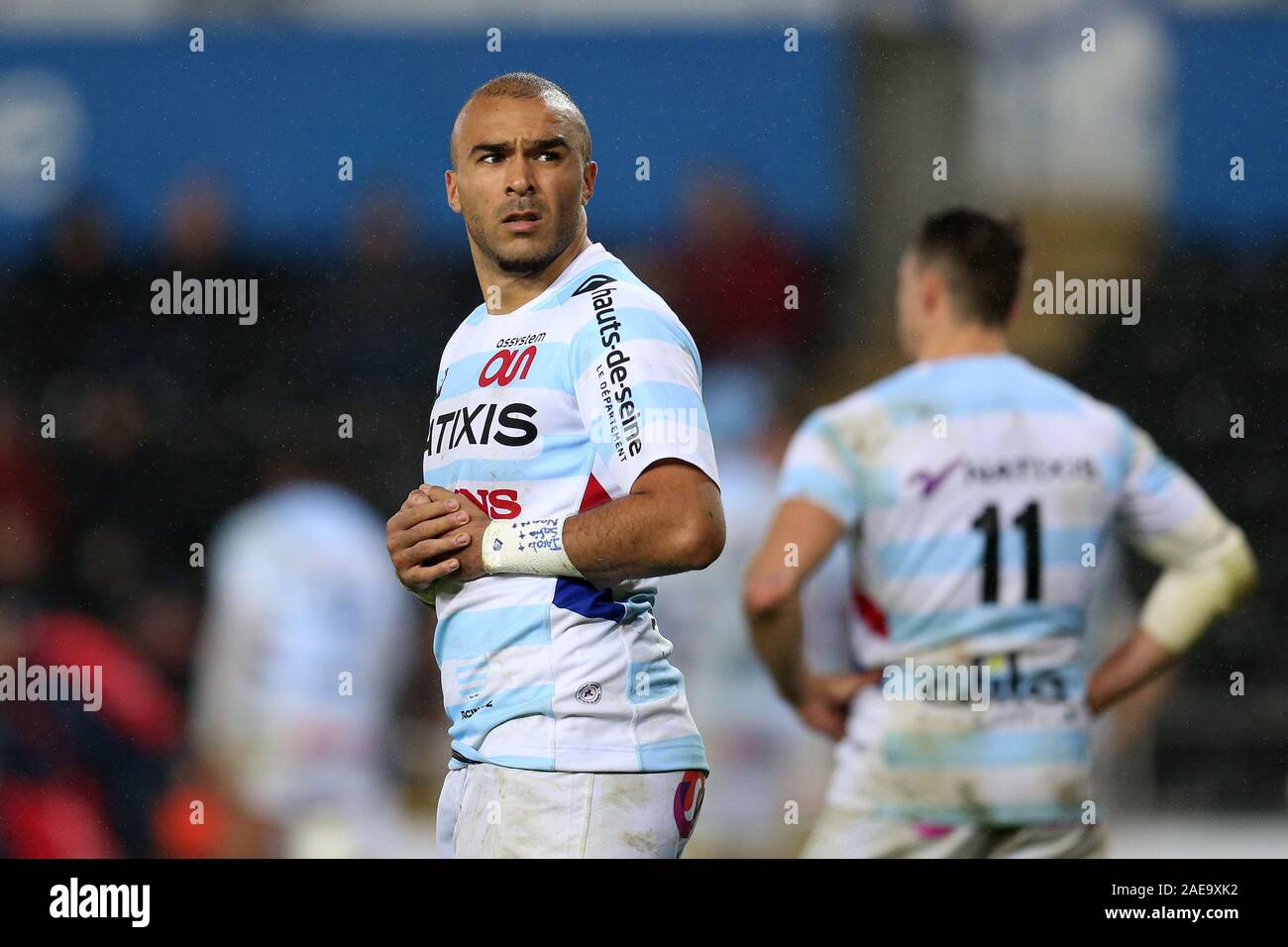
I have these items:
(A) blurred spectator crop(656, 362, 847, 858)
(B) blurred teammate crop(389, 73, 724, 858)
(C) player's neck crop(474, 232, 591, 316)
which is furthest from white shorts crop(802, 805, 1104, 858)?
(C) player's neck crop(474, 232, 591, 316)

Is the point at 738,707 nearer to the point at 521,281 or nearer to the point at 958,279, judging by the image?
the point at 958,279

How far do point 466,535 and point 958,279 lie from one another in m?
1.93

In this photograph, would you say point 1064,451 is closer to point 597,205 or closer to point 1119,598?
point 1119,598

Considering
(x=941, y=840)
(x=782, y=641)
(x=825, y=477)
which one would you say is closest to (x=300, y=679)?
(x=782, y=641)

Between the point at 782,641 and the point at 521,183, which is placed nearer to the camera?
the point at 521,183

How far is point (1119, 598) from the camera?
5.28 m

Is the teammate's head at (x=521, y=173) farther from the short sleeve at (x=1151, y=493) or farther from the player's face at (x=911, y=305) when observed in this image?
the short sleeve at (x=1151, y=493)

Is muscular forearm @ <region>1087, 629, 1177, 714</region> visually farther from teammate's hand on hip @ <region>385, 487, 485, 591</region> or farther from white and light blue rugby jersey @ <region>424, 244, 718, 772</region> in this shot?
teammate's hand on hip @ <region>385, 487, 485, 591</region>

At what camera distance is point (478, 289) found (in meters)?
5.69

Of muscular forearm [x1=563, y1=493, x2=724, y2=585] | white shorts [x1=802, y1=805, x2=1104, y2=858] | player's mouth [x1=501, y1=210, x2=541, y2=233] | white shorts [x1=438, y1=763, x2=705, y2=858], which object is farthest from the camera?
white shorts [x1=802, y1=805, x2=1104, y2=858]

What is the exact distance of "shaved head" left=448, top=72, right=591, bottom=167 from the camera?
Result: 11.3 ft

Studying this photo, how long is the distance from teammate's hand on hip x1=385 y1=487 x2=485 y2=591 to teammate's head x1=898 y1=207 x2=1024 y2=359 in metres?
1.78
